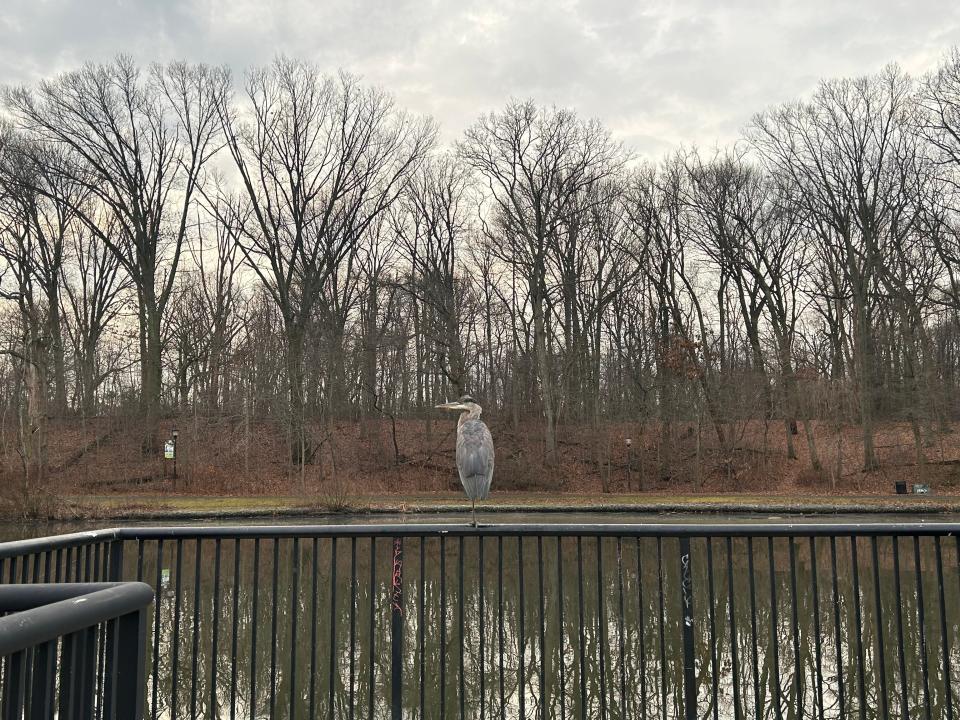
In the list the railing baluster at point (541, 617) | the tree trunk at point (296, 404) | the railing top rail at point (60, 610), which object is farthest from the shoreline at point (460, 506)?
the railing top rail at point (60, 610)

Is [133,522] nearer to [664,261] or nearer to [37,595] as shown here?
[37,595]

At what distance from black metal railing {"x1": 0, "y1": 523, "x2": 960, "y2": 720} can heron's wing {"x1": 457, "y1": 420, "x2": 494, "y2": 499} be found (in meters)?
1.26

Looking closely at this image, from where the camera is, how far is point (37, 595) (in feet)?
5.83

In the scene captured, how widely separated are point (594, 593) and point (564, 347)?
87.1ft

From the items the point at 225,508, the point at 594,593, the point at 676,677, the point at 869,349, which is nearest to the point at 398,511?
the point at 225,508

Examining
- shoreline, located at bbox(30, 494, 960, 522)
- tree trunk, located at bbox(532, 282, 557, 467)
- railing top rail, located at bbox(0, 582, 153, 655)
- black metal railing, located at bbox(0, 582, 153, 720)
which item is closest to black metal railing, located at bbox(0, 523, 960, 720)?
black metal railing, located at bbox(0, 582, 153, 720)

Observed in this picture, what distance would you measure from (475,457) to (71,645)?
7.82 meters

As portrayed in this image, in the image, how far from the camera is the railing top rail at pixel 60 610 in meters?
1.47

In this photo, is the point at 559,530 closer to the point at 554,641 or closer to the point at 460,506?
the point at 554,641

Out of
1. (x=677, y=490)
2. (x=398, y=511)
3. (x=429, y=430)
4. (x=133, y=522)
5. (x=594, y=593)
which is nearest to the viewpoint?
(x=594, y=593)

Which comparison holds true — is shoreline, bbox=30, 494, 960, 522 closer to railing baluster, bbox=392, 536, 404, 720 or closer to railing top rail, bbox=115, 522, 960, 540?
railing top rail, bbox=115, 522, 960, 540

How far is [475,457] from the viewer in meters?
9.61

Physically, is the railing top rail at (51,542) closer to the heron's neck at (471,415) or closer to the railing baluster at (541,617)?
the railing baluster at (541,617)

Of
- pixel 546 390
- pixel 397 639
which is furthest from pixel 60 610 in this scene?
pixel 546 390
